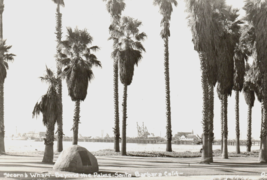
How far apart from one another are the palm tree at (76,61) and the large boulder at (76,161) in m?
17.4

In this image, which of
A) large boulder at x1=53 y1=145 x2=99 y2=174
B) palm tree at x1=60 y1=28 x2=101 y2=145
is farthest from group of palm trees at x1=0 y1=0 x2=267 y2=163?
large boulder at x1=53 y1=145 x2=99 y2=174

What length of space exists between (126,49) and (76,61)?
4963 mm

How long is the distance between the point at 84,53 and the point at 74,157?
19.2 meters

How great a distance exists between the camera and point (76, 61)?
121ft

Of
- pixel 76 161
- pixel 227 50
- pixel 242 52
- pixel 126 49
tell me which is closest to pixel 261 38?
pixel 227 50

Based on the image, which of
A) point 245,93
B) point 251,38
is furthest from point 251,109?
point 251,38

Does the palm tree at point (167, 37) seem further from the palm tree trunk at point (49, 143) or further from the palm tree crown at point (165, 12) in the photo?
the palm tree trunk at point (49, 143)

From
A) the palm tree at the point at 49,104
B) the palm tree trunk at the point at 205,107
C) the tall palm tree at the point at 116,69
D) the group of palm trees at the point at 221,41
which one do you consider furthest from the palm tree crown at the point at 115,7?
the palm tree at the point at 49,104

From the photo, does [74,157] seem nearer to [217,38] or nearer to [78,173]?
[78,173]

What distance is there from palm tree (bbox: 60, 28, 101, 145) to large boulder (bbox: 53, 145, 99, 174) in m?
17.4

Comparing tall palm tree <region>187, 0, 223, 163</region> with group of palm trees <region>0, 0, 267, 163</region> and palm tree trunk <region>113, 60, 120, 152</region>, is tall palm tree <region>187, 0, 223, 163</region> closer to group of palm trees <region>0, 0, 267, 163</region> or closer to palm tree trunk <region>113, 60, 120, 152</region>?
group of palm trees <region>0, 0, 267, 163</region>

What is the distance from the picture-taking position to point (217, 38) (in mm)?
29266

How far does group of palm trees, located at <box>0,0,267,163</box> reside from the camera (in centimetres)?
2845

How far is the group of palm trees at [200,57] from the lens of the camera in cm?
2845
